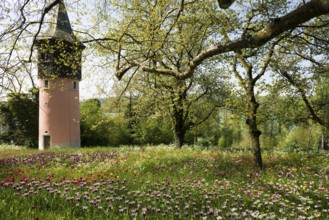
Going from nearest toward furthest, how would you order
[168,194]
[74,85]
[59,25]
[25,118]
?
[168,194]
[59,25]
[74,85]
[25,118]

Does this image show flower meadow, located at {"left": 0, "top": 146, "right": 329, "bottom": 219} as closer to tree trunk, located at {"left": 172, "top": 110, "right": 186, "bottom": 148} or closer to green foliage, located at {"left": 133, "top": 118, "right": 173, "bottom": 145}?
tree trunk, located at {"left": 172, "top": 110, "right": 186, "bottom": 148}

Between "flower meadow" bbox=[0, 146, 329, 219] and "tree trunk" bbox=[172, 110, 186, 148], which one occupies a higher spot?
"tree trunk" bbox=[172, 110, 186, 148]

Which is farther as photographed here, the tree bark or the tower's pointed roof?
the tree bark

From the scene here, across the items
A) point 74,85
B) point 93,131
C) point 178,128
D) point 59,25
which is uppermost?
point 74,85

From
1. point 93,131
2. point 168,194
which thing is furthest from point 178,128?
point 93,131

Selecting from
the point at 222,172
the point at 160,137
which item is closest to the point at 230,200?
the point at 222,172

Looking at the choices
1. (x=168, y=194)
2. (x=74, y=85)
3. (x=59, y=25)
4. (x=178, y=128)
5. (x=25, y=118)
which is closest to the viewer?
(x=168, y=194)

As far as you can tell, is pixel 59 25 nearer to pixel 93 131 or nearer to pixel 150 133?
pixel 93 131

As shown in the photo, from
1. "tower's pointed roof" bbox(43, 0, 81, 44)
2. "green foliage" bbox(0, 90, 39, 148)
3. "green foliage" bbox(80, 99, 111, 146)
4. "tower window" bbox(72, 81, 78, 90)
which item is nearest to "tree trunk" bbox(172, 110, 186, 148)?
"tower's pointed roof" bbox(43, 0, 81, 44)

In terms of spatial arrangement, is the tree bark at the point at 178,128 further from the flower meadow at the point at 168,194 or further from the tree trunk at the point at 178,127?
the flower meadow at the point at 168,194

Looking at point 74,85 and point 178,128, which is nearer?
point 178,128

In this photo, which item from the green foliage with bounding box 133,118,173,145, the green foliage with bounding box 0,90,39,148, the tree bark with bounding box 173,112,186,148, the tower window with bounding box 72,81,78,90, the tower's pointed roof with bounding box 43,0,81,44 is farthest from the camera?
the green foliage with bounding box 133,118,173,145

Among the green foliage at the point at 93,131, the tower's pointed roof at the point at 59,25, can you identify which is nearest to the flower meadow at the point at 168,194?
the tower's pointed roof at the point at 59,25

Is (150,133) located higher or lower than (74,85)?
lower
